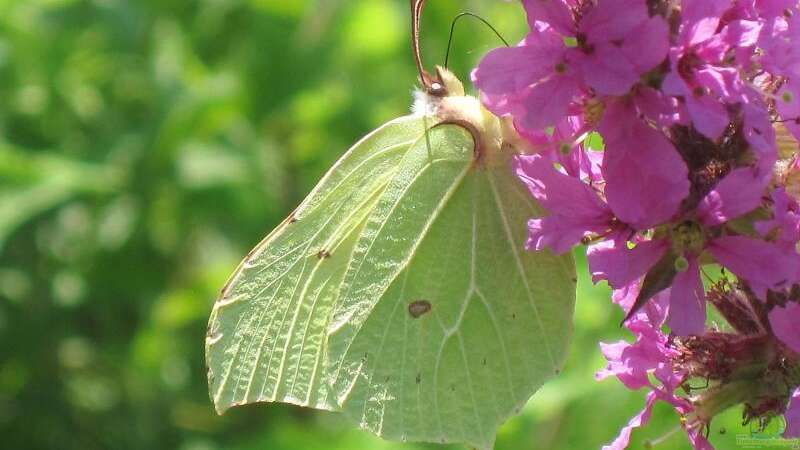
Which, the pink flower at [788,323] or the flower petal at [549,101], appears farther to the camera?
the flower petal at [549,101]

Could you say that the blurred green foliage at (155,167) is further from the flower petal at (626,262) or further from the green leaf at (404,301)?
the flower petal at (626,262)

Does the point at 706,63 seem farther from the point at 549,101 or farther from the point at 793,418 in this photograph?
the point at 793,418

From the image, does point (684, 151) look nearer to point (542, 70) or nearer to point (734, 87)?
point (734, 87)

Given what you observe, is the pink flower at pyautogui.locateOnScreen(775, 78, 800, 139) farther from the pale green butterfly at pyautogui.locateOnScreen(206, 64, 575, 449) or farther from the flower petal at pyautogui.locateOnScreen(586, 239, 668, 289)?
the pale green butterfly at pyautogui.locateOnScreen(206, 64, 575, 449)

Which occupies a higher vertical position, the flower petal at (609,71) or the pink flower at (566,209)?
the flower petal at (609,71)

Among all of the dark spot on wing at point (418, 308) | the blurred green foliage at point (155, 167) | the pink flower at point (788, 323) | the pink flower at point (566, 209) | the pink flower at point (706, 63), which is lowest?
the blurred green foliage at point (155, 167)

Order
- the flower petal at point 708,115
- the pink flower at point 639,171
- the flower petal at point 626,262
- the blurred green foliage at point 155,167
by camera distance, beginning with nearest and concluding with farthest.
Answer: the flower petal at point 708,115 < the pink flower at point 639,171 < the flower petal at point 626,262 < the blurred green foliage at point 155,167

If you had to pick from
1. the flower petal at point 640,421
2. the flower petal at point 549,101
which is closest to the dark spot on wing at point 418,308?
the flower petal at point 640,421

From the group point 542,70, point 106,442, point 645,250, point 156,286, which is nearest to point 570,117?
point 542,70
